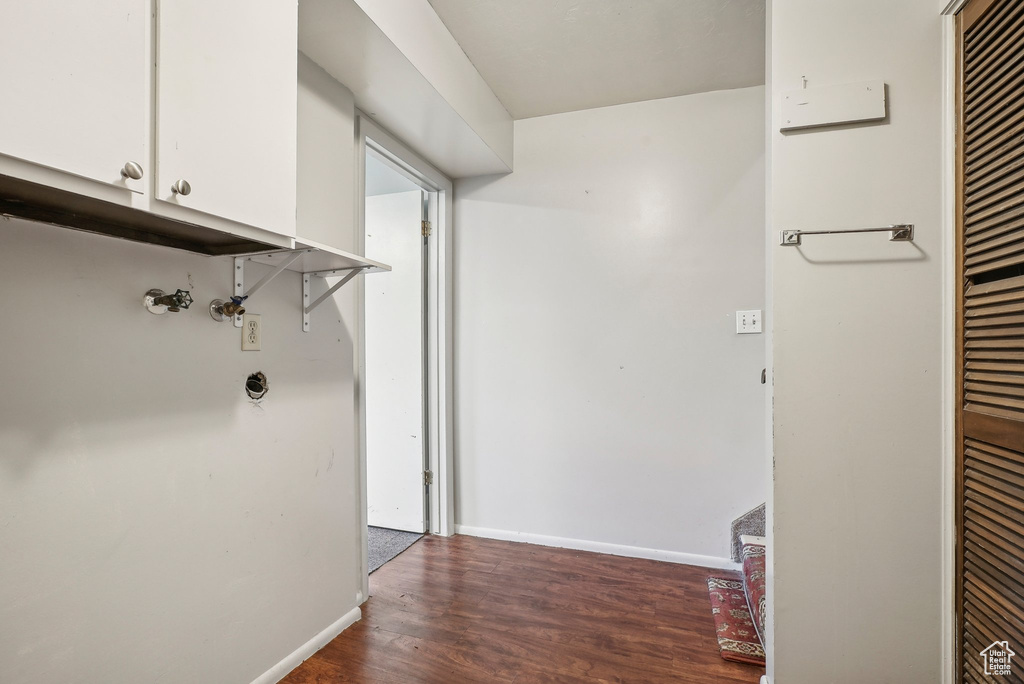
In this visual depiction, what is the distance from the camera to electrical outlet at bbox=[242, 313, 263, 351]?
4.93ft

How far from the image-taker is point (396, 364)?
9.69ft

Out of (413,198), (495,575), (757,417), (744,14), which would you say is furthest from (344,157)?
(757,417)

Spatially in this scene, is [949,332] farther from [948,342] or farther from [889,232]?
[889,232]

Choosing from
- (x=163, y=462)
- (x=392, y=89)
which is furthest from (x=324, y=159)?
(x=163, y=462)

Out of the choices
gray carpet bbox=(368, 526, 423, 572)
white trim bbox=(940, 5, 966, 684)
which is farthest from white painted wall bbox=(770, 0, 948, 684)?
gray carpet bbox=(368, 526, 423, 572)

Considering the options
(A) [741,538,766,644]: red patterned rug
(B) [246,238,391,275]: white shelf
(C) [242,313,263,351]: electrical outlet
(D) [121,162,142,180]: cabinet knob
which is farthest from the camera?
(A) [741,538,766,644]: red patterned rug

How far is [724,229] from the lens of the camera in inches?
96.0

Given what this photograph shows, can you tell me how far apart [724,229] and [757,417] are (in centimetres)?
95

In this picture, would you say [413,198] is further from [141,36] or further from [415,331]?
[141,36]

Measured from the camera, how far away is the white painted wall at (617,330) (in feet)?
7.99

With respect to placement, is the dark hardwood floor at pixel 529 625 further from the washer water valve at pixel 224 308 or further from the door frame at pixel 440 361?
the washer water valve at pixel 224 308

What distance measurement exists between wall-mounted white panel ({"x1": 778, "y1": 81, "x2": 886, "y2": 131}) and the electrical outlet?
1.72m

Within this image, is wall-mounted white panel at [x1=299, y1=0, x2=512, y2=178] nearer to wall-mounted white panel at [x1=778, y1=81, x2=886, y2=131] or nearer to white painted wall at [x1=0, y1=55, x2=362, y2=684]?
white painted wall at [x1=0, y1=55, x2=362, y2=684]

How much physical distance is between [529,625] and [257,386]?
4.49ft
